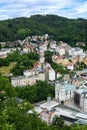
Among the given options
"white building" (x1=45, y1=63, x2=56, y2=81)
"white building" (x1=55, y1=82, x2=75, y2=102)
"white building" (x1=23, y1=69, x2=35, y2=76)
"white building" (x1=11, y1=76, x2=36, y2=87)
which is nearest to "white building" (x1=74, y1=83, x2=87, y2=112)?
"white building" (x1=55, y1=82, x2=75, y2=102)

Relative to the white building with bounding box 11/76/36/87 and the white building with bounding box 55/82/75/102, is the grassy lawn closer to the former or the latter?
the white building with bounding box 11/76/36/87

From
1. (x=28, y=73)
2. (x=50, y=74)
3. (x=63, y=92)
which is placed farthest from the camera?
(x=50, y=74)

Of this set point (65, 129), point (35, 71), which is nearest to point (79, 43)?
point (35, 71)

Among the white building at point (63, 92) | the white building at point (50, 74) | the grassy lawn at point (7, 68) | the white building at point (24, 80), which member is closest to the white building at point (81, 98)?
the white building at point (63, 92)

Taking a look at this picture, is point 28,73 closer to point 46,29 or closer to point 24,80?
point 24,80

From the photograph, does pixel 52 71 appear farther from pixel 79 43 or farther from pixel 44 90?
pixel 79 43

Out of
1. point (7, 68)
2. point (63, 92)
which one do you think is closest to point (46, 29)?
point (7, 68)

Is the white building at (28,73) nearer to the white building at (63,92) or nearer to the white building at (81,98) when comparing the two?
the white building at (63,92)
